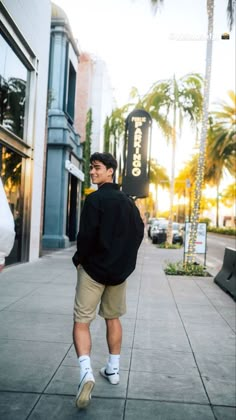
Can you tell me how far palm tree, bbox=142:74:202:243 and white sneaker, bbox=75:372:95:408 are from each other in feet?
54.7

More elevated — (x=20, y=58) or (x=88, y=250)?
(x=20, y=58)

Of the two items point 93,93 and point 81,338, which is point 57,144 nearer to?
point 81,338

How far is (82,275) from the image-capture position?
308 cm

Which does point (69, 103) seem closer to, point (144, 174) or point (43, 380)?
point (144, 174)

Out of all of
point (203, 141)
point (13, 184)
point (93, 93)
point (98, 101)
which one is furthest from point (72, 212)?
point (93, 93)

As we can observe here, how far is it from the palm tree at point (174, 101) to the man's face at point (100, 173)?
1584cm

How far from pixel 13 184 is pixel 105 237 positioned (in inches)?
326

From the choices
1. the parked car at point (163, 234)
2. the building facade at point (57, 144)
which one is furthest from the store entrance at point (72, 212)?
the parked car at point (163, 234)

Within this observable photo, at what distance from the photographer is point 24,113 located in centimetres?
1152

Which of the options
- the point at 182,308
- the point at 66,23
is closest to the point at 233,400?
the point at 182,308

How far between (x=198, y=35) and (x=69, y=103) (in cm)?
1096

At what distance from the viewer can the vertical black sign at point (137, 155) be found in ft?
47.1

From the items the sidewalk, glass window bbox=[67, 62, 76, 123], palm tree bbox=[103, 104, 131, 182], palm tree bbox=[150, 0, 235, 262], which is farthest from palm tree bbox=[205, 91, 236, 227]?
the sidewalk

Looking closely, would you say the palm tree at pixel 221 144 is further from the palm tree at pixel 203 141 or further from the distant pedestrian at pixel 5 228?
the distant pedestrian at pixel 5 228
